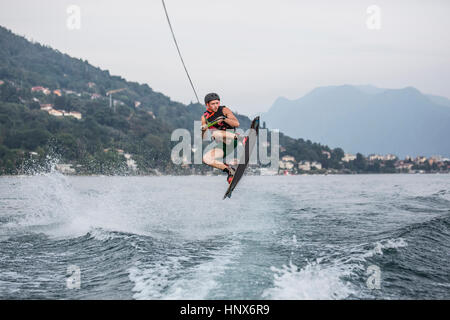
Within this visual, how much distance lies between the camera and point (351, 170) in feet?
584

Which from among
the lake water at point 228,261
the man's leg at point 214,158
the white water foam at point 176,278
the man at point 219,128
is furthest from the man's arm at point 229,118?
the white water foam at point 176,278

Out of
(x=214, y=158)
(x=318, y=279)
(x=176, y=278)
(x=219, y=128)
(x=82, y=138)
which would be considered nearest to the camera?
(x=318, y=279)

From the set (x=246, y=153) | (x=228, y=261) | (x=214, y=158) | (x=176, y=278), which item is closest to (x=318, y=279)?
(x=228, y=261)

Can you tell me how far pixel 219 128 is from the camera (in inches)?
388

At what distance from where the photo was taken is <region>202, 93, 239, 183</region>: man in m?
9.49

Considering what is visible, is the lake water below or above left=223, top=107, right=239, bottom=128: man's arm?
below

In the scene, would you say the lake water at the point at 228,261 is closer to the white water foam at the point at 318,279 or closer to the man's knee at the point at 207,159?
the white water foam at the point at 318,279

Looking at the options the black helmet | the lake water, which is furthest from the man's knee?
the lake water

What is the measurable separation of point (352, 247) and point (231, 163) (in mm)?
3468

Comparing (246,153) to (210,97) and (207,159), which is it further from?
(210,97)

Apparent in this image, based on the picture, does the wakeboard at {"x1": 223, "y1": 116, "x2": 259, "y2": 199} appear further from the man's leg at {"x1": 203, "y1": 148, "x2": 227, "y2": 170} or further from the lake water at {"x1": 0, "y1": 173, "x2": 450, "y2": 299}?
the lake water at {"x1": 0, "y1": 173, "x2": 450, "y2": 299}

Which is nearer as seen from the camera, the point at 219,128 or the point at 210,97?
the point at 210,97
